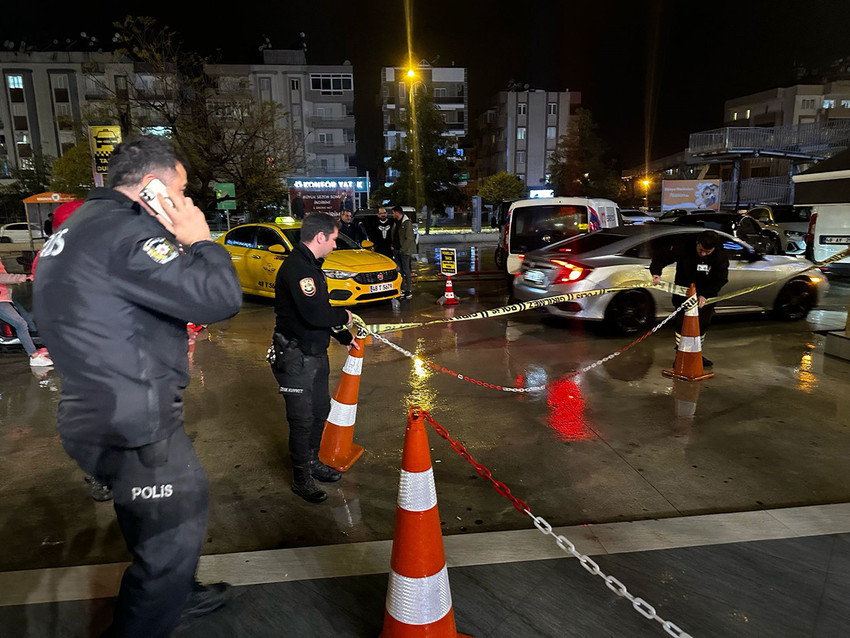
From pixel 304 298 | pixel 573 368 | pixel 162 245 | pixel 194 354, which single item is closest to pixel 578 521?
pixel 304 298

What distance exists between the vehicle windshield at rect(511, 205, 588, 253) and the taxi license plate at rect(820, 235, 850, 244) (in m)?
4.38

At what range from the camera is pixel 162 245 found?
178 centimetres

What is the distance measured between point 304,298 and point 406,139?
36.2 metres

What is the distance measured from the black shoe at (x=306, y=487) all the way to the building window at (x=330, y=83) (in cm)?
5617

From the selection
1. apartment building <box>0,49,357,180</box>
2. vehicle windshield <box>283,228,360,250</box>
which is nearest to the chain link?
vehicle windshield <box>283,228,360,250</box>

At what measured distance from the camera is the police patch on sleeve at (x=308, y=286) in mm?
3445

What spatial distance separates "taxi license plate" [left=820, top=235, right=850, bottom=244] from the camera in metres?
8.33

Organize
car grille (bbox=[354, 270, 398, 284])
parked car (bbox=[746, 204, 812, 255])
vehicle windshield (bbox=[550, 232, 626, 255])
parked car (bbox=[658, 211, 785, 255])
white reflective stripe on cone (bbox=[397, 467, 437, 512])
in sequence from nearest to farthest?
white reflective stripe on cone (bbox=[397, 467, 437, 512]), vehicle windshield (bbox=[550, 232, 626, 255]), car grille (bbox=[354, 270, 398, 284]), parked car (bbox=[658, 211, 785, 255]), parked car (bbox=[746, 204, 812, 255])

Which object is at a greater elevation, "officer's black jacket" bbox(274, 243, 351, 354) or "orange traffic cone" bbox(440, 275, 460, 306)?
"officer's black jacket" bbox(274, 243, 351, 354)

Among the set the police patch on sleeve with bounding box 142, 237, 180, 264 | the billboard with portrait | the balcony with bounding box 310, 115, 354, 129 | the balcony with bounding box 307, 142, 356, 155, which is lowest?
the police patch on sleeve with bounding box 142, 237, 180, 264

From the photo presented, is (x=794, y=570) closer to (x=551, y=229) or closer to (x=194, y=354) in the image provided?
(x=194, y=354)

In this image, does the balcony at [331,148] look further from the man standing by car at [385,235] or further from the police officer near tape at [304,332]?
the police officer near tape at [304,332]

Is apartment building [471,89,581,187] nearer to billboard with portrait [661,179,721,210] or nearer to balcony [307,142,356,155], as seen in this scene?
balcony [307,142,356,155]

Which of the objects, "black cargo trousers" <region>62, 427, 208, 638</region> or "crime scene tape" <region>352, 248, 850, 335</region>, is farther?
"crime scene tape" <region>352, 248, 850, 335</region>
